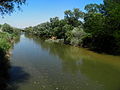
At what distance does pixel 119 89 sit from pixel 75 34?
1060 inches

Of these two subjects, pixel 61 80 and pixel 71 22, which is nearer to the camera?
pixel 61 80

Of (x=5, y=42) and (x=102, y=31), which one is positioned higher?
(x=102, y=31)

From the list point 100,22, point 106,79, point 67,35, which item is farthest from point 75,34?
point 106,79

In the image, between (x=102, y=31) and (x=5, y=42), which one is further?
(x=102, y=31)

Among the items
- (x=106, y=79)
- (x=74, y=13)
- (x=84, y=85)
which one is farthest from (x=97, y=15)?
(x=74, y=13)

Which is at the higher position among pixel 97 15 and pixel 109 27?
pixel 97 15

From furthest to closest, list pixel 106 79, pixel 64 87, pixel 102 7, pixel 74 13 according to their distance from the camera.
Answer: pixel 74 13
pixel 102 7
pixel 106 79
pixel 64 87

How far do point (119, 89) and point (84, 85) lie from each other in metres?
2.38

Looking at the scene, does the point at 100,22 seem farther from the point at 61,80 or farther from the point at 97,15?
the point at 61,80

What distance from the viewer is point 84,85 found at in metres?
11.4

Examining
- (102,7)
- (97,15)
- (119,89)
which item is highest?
(102,7)

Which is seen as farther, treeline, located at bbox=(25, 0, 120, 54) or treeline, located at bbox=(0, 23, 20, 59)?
treeline, located at bbox=(25, 0, 120, 54)

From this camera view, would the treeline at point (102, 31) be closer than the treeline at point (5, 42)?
No

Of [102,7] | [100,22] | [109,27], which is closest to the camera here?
[109,27]
